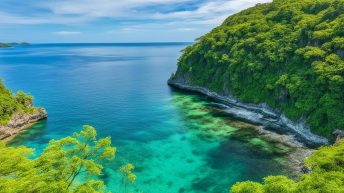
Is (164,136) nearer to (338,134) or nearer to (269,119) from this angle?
(269,119)

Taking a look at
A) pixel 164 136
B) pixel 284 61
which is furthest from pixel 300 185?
pixel 284 61

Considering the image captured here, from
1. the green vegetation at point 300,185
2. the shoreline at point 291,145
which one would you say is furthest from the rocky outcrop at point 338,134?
the green vegetation at point 300,185

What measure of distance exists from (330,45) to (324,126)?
2155 cm

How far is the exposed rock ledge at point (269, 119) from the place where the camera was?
183 feet

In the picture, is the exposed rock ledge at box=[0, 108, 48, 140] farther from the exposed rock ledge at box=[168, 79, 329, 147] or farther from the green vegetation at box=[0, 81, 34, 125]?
the exposed rock ledge at box=[168, 79, 329, 147]

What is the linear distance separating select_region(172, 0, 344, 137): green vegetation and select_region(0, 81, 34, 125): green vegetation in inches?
2391

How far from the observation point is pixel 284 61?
7538 centimetres

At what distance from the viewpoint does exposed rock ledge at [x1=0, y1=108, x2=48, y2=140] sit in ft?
197

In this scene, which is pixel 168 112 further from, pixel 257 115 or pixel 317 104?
pixel 317 104

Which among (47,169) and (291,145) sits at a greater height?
(47,169)

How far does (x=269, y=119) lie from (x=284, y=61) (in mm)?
18801

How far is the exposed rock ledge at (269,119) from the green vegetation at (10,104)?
56036mm

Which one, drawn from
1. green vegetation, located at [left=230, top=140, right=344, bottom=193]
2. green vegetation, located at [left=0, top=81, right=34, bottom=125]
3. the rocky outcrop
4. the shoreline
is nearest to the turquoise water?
the shoreline

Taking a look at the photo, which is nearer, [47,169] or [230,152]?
[47,169]
